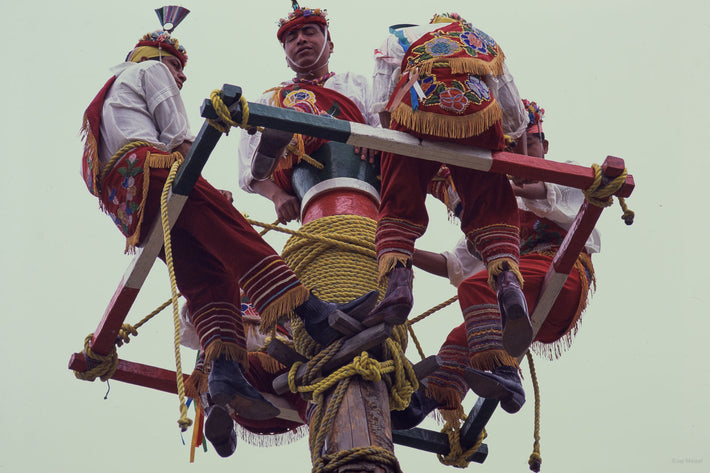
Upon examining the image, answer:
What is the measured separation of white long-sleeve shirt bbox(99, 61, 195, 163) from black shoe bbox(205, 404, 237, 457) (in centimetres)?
120

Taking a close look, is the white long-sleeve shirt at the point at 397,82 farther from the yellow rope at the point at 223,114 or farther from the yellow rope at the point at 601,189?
the yellow rope at the point at 223,114

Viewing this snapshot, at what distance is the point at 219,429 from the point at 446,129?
1.61 metres

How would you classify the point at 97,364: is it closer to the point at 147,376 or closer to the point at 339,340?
the point at 147,376

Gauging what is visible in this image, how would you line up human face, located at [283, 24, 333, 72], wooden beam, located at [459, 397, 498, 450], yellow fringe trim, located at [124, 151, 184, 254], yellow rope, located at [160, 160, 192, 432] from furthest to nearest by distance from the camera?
human face, located at [283, 24, 333, 72]
wooden beam, located at [459, 397, 498, 450]
yellow fringe trim, located at [124, 151, 184, 254]
yellow rope, located at [160, 160, 192, 432]

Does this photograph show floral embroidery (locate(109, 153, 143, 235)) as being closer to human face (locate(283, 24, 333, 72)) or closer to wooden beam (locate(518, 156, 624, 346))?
human face (locate(283, 24, 333, 72))

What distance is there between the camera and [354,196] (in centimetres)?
551

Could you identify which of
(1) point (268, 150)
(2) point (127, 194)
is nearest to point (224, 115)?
(1) point (268, 150)

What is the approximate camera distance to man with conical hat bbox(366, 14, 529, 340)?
15.5 ft

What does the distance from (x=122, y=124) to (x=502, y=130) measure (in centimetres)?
170

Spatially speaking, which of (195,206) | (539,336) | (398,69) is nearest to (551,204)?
(539,336)

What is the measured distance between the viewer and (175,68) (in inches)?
236

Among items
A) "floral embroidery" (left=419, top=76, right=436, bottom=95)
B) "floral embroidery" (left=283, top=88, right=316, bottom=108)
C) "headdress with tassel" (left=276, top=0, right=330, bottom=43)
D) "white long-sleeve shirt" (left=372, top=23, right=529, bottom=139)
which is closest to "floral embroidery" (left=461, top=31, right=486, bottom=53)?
"white long-sleeve shirt" (left=372, top=23, right=529, bottom=139)

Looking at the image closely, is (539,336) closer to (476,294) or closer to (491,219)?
(476,294)

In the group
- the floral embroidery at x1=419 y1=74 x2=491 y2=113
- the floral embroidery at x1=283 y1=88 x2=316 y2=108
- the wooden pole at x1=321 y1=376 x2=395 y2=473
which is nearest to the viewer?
the wooden pole at x1=321 y1=376 x2=395 y2=473
